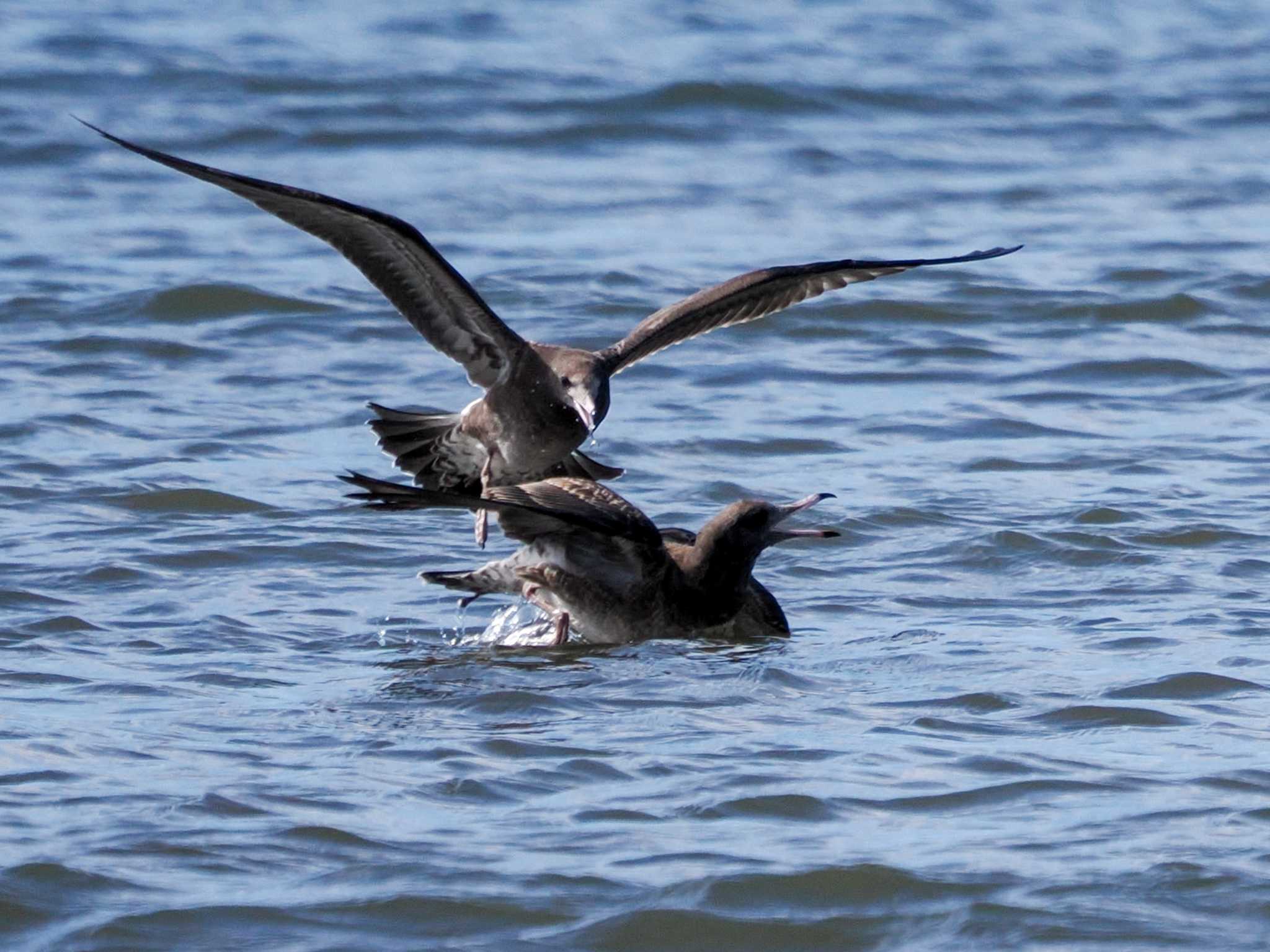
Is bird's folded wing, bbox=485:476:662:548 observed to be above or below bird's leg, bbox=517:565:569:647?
above

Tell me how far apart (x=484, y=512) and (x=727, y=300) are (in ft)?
4.10

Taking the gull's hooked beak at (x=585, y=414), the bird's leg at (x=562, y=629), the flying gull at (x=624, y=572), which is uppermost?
the gull's hooked beak at (x=585, y=414)

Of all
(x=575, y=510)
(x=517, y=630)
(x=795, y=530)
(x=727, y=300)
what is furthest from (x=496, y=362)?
(x=795, y=530)

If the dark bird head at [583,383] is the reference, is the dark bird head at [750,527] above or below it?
below

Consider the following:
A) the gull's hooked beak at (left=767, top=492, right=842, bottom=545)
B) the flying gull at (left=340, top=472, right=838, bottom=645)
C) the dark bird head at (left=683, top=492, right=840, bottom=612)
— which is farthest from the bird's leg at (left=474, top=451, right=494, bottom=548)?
the gull's hooked beak at (left=767, top=492, right=842, bottom=545)

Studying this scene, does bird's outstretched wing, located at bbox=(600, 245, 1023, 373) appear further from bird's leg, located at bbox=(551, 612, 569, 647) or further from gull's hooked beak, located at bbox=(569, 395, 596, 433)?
bird's leg, located at bbox=(551, 612, 569, 647)

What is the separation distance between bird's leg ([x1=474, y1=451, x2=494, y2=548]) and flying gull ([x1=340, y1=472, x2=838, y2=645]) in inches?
14.2

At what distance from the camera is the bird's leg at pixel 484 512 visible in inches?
314

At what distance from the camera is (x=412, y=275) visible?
25.9ft

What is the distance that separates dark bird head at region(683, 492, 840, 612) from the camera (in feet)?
24.7

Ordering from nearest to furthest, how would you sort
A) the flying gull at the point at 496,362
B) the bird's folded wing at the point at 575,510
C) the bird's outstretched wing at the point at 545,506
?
the bird's outstretched wing at the point at 545,506
the bird's folded wing at the point at 575,510
the flying gull at the point at 496,362

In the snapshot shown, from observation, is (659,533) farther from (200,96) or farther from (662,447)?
(200,96)

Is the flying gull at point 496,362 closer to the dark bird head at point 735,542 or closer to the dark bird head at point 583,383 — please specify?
the dark bird head at point 583,383

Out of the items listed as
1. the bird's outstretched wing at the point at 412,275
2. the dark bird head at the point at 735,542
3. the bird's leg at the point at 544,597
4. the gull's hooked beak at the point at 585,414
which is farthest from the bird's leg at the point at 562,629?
the bird's outstretched wing at the point at 412,275
